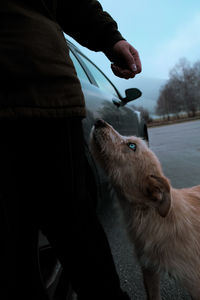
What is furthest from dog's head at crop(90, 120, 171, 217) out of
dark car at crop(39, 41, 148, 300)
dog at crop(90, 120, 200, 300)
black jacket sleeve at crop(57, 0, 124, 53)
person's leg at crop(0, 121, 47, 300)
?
person's leg at crop(0, 121, 47, 300)

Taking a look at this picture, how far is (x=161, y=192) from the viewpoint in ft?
4.84

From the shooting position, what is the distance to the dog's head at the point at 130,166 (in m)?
1.54

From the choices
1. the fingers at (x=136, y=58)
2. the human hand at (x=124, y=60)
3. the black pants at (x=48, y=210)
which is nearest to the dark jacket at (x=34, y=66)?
the black pants at (x=48, y=210)

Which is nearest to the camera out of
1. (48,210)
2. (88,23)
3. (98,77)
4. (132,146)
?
(48,210)

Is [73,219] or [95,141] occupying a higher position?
[95,141]

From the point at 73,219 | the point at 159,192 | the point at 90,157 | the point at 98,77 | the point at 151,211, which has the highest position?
the point at 98,77

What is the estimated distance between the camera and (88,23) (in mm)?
1112

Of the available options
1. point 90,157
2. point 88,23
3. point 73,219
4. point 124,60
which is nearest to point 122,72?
point 124,60

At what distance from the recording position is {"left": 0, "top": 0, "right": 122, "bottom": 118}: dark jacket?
728 millimetres

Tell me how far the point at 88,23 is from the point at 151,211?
51.8 inches

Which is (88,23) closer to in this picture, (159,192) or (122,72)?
(122,72)

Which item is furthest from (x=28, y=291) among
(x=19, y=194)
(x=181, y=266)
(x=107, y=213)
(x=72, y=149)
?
(x=107, y=213)

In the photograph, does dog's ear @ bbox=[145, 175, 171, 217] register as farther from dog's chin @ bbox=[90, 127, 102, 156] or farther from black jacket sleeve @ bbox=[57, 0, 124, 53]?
black jacket sleeve @ bbox=[57, 0, 124, 53]

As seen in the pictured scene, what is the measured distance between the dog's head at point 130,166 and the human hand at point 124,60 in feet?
2.04
